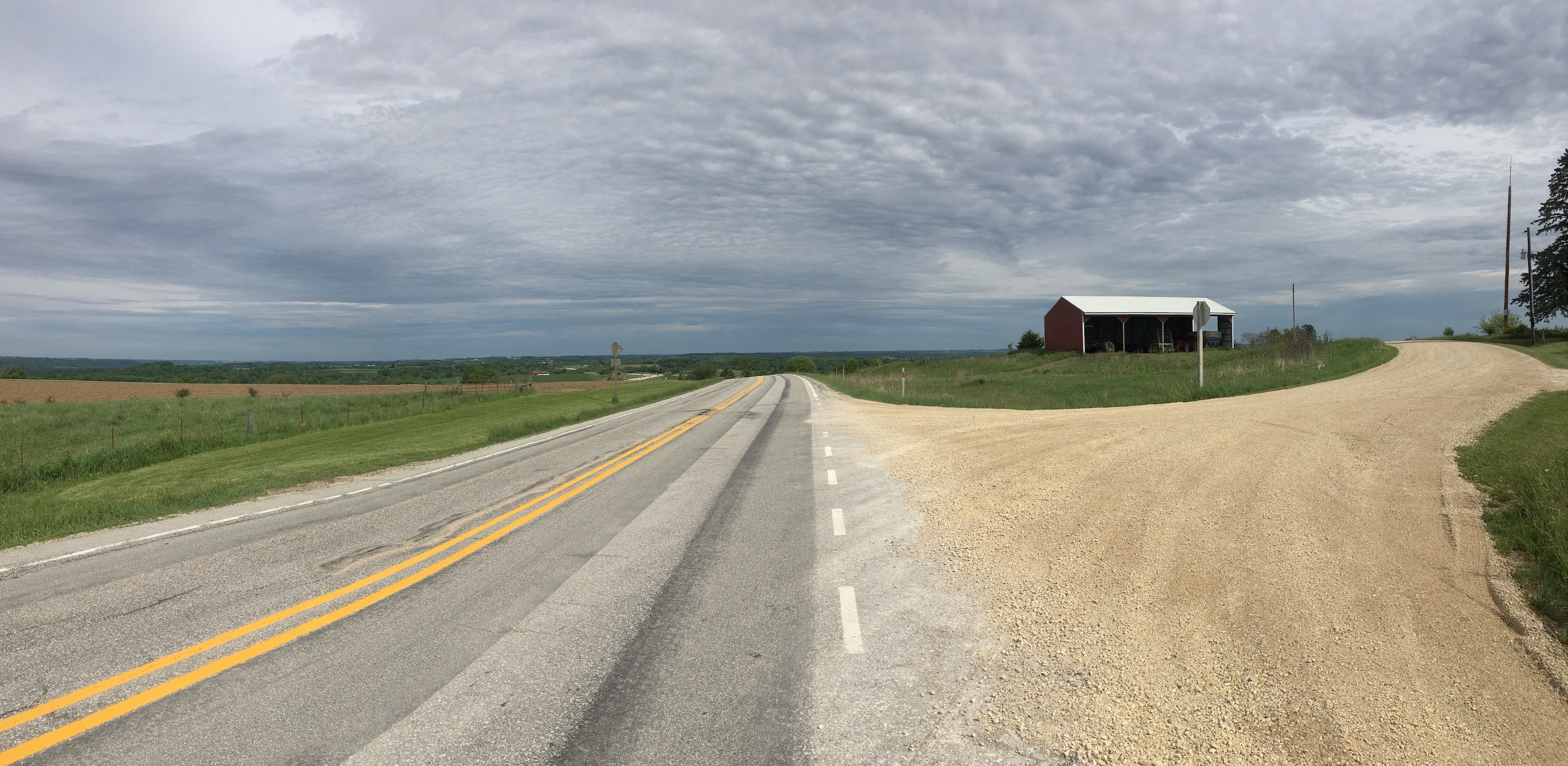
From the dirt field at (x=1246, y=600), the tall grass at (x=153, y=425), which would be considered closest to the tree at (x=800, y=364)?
the tall grass at (x=153, y=425)

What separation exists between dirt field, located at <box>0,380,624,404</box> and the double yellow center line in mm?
51483

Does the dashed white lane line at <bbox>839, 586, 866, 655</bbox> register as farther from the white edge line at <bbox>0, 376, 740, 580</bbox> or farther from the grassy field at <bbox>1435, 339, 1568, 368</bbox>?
the grassy field at <bbox>1435, 339, 1568, 368</bbox>

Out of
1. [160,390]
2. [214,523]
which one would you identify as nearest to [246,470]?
[214,523]

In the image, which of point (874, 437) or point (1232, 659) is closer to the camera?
point (1232, 659)

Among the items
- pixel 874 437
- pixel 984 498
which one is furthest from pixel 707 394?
pixel 984 498

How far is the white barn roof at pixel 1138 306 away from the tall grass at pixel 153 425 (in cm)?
4878

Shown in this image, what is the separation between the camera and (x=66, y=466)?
63.0 feet

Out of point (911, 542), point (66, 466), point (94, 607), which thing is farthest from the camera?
point (66, 466)

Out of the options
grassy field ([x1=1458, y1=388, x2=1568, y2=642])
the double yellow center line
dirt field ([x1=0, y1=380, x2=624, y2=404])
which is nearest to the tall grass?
dirt field ([x1=0, y1=380, x2=624, y2=404])

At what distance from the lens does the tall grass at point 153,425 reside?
2009 cm

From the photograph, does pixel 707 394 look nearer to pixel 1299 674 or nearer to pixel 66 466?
pixel 66 466

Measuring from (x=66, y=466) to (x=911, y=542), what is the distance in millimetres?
23280

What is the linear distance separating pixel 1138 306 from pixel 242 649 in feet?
236

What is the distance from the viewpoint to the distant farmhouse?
208 feet
